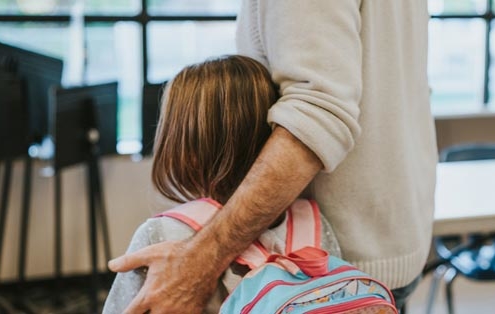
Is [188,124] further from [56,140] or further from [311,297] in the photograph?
[56,140]

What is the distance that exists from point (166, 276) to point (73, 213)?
8.48 ft

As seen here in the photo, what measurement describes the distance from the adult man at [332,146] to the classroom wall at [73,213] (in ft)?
7.76

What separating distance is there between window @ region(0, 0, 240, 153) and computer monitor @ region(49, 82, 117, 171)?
30 cm

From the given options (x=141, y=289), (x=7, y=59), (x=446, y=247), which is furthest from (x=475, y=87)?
(x=141, y=289)

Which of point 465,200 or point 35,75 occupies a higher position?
point 35,75

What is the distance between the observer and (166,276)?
2.92 feet

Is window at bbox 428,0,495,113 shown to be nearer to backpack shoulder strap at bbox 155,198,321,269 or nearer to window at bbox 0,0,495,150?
window at bbox 0,0,495,150

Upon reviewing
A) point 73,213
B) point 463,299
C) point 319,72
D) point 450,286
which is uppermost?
point 319,72

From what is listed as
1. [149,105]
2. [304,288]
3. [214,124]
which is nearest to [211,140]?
[214,124]

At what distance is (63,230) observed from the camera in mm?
3359

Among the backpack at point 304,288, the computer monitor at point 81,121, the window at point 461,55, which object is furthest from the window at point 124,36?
the backpack at point 304,288

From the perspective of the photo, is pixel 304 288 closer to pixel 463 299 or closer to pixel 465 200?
pixel 465 200

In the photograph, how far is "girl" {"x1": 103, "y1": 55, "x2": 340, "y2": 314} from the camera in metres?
0.92

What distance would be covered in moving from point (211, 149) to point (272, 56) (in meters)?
0.16
